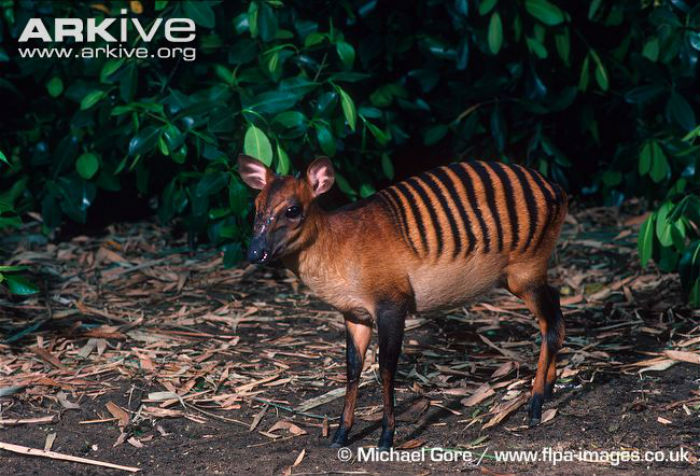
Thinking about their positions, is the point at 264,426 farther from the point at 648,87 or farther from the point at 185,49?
the point at 648,87

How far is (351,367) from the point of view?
15.9 ft

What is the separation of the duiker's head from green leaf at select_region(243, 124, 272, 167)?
769 millimetres

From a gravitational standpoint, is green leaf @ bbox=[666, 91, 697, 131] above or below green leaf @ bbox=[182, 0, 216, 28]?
below

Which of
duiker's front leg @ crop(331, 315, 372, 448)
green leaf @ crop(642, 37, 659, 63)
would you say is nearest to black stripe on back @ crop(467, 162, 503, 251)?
duiker's front leg @ crop(331, 315, 372, 448)

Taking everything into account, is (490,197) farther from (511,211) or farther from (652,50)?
(652,50)

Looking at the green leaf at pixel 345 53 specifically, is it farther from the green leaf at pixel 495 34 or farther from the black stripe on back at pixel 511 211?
the black stripe on back at pixel 511 211

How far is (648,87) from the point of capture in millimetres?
7121

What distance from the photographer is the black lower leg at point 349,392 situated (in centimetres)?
477

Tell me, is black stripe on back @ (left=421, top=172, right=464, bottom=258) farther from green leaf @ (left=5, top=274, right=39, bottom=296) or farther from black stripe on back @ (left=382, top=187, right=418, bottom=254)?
green leaf @ (left=5, top=274, right=39, bottom=296)

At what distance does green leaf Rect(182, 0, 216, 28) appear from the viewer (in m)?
6.15

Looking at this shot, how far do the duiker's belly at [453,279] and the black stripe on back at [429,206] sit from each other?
103 mm

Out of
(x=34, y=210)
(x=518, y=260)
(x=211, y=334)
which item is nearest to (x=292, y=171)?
(x=211, y=334)

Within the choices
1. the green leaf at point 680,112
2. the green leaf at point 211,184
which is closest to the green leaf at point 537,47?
the green leaf at point 680,112

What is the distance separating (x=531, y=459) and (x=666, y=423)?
812 millimetres
